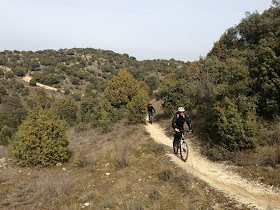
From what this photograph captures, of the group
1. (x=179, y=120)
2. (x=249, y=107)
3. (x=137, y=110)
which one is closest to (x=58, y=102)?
(x=137, y=110)

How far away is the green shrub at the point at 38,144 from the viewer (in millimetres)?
9148

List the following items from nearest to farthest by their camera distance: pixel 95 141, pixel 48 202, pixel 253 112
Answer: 1. pixel 48 202
2. pixel 253 112
3. pixel 95 141

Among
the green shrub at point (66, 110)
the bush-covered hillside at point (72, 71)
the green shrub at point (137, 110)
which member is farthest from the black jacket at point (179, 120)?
the bush-covered hillside at point (72, 71)

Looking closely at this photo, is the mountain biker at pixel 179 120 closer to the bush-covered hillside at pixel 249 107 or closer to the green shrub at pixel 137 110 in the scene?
the bush-covered hillside at pixel 249 107

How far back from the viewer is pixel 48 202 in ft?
18.4

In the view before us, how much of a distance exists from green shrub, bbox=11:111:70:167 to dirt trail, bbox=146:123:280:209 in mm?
6130

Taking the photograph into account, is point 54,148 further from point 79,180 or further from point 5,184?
point 79,180

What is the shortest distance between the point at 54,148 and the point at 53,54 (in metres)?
87.2

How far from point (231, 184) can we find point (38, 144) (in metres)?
8.82

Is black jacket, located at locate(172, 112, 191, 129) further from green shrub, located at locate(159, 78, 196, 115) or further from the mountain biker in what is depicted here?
green shrub, located at locate(159, 78, 196, 115)

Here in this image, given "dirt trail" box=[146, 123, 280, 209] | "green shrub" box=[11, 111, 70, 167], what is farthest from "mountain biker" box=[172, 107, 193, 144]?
"green shrub" box=[11, 111, 70, 167]

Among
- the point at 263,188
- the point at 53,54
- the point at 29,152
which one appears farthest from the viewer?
the point at 53,54

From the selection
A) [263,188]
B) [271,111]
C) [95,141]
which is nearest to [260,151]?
[263,188]

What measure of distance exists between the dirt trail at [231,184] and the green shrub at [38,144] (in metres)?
6.13
